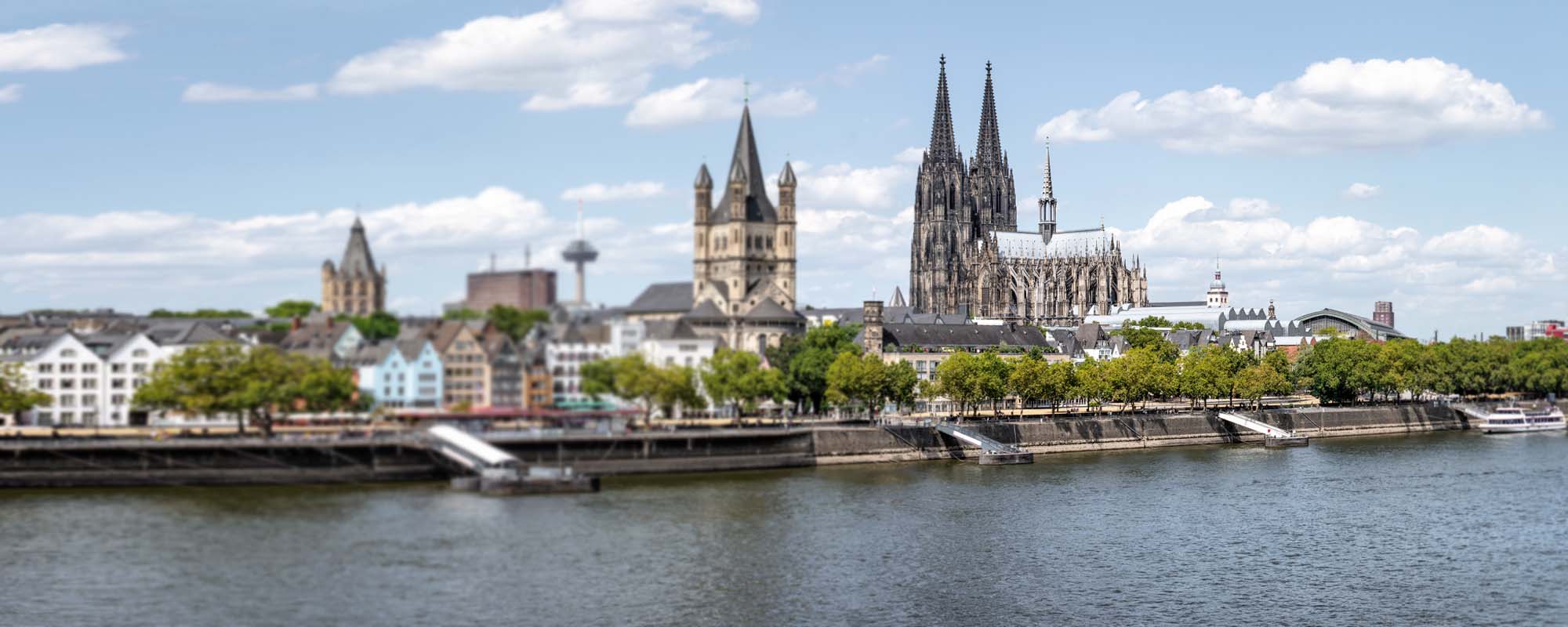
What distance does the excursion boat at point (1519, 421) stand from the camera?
150m

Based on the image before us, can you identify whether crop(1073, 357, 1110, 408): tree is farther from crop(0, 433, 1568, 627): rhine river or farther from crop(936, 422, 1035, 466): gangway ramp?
crop(0, 433, 1568, 627): rhine river

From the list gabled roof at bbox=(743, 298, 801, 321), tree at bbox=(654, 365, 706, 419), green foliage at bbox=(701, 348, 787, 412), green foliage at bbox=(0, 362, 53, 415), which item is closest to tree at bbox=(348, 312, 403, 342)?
tree at bbox=(654, 365, 706, 419)

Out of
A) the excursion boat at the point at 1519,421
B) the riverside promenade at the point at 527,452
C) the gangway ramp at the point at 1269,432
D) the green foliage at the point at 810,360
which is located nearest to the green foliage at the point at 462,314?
the riverside promenade at the point at 527,452

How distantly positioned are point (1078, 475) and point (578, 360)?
154 ft

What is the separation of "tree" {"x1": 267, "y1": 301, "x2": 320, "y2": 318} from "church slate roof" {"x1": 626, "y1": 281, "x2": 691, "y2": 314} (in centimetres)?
Result: 1159

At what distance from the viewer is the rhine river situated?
5425cm

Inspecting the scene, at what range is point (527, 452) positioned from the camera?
84.4 meters

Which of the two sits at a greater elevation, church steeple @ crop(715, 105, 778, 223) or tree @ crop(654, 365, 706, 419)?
church steeple @ crop(715, 105, 778, 223)

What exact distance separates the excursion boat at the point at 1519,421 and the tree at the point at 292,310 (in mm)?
116389

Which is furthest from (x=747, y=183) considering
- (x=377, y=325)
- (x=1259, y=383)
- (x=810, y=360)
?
(x=377, y=325)

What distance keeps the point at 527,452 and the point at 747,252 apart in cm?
6572

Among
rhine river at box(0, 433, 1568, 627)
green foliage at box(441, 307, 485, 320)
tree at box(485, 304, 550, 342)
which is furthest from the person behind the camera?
rhine river at box(0, 433, 1568, 627)

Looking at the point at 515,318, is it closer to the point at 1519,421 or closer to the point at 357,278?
the point at 357,278

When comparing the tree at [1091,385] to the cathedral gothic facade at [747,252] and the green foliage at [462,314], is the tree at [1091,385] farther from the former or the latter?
the green foliage at [462,314]
